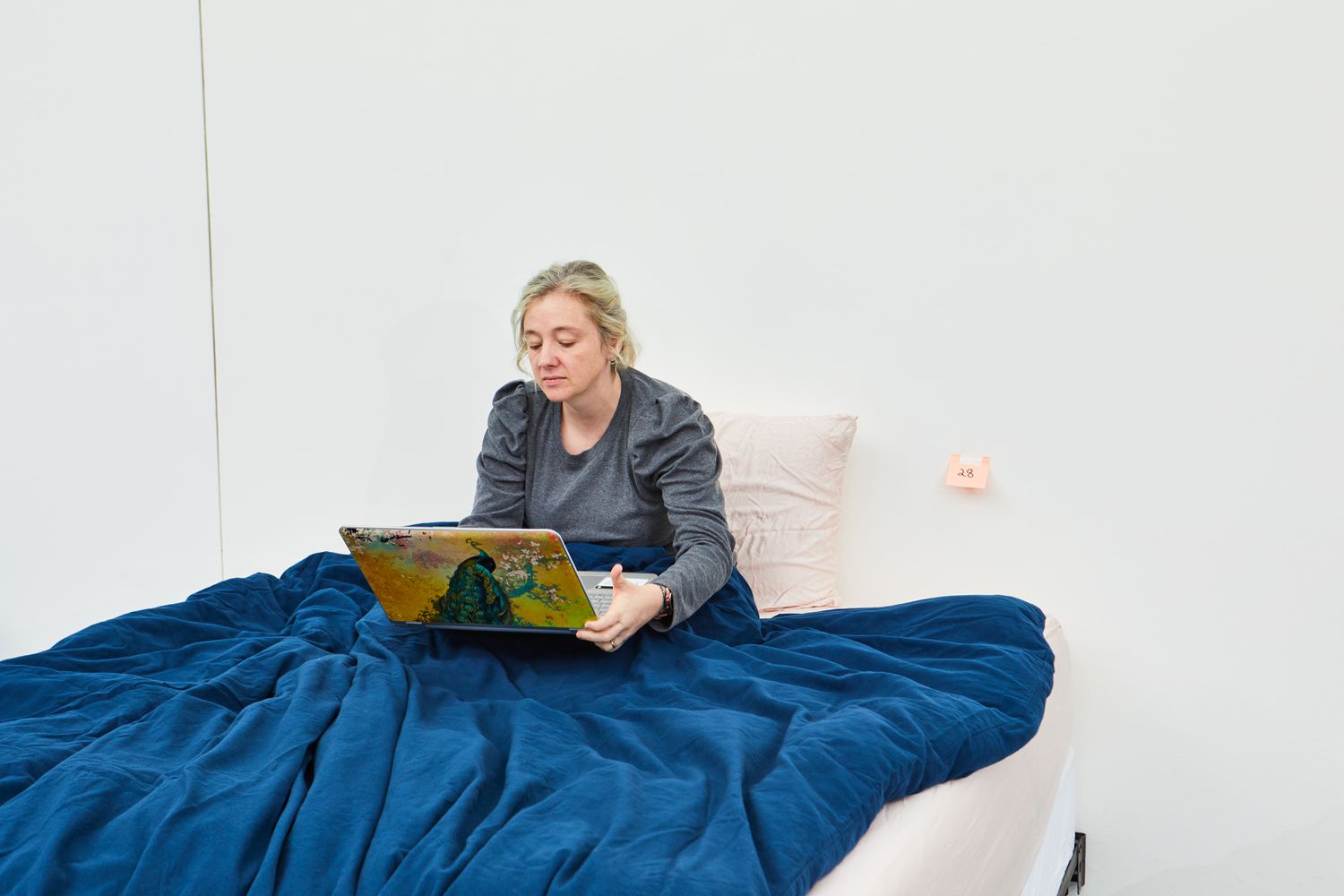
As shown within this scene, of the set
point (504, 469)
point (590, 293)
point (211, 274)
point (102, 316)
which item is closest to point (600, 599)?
point (504, 469)

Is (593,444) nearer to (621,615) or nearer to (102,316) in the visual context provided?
(621,615)

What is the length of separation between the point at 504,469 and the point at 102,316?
5.92 ft

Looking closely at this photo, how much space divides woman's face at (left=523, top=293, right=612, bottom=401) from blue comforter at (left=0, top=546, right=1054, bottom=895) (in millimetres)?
296

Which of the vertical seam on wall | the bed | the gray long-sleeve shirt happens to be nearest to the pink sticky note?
the bed

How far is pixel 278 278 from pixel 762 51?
147 centimetres

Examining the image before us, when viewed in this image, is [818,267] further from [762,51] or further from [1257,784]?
[1257,784]

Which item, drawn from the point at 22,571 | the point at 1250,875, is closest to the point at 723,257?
the point at 1250,875

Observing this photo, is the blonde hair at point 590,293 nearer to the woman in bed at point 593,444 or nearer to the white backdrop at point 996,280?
the woman in bed at point 593,444

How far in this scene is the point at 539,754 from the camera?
1190mm

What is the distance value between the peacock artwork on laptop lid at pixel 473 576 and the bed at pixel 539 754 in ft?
0.28

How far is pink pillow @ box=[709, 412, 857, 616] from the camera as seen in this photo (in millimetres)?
2033

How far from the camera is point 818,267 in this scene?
86.4 inches

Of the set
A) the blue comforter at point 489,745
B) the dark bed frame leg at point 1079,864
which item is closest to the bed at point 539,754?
the blue comforter at point 489,745

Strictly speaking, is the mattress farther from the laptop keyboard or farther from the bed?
the laptop keyboard
